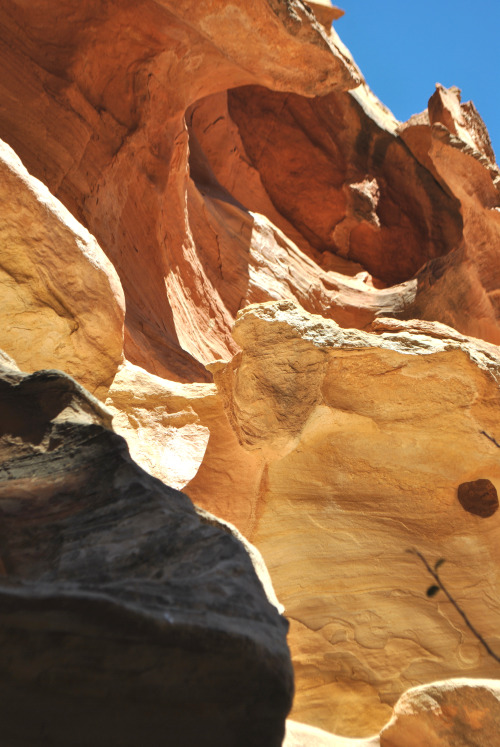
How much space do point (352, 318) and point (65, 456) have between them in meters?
8.76

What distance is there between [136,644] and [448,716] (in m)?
2.60

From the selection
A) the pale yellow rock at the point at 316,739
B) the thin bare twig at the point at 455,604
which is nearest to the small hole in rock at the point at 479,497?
the thin bare twig at the point at 455,604

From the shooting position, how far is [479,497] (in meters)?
4.70

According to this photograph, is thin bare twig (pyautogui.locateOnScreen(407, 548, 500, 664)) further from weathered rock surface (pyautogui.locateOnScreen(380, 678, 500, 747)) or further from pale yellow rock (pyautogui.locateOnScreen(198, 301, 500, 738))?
weathered rock surface (pyautogui.locateOnScreen(380, 678, 500, 747))

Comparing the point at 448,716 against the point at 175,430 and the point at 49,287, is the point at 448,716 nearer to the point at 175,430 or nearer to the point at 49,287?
the point at 175,430

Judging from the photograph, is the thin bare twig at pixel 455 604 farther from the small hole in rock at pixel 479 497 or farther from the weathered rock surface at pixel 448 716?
the small hole in rock at pixel 479 497

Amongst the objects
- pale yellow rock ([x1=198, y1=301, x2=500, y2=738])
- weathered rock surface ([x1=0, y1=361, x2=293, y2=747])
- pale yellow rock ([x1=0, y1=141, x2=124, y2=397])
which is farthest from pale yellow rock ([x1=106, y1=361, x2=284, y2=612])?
weathered rock surface ([x1=0, y1=361, x2=293, y2=747])

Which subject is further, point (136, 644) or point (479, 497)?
point (479, 497)

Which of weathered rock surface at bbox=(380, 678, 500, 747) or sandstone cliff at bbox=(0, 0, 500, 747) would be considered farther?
weathered rock surface at bbox=(380, 678, 500, 747)

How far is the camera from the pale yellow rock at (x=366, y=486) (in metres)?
4.01

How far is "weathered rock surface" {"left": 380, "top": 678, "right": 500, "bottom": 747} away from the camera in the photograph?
11.2 ft

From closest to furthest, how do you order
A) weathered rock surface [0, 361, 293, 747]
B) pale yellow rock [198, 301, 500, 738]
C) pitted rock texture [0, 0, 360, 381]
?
weathered rock surface [0, 361, 293, 747] < pale yellow rock [198, 301, 500, 738] < pitted rock texture [0, 0, 360, 381]


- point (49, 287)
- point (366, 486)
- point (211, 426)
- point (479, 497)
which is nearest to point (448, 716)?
point (366, 486)

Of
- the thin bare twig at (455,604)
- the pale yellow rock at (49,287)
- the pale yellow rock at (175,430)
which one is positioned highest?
the pale yellow rock at (49,287)
